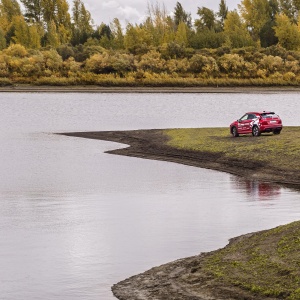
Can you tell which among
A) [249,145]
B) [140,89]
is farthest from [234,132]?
[140,89]

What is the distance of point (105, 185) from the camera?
44.5m

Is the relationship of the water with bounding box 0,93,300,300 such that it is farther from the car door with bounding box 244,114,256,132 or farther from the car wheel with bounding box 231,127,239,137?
the car door with bounding box 244,114,256,132

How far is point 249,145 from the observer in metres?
53.8

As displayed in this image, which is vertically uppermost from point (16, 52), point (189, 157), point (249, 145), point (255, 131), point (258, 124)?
point (16, 52)

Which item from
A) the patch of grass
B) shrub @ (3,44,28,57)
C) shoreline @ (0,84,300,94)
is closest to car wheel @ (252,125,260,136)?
the patch of grass

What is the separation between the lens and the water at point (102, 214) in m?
24.1

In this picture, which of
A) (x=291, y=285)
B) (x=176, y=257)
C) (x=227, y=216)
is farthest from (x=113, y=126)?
(x=291, y=285)

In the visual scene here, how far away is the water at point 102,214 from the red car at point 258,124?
9.06 m

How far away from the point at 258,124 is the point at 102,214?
27523 mm

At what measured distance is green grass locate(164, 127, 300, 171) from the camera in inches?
1884

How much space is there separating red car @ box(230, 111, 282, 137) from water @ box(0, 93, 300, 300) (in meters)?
9.06

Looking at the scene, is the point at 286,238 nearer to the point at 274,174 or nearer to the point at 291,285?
the point at 291,285

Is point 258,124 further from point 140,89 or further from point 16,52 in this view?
point 16,52

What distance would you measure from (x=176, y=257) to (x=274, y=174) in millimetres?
20574
